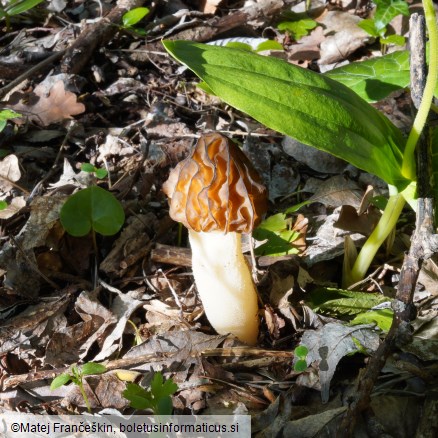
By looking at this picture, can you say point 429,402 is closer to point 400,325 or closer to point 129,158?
point 400,325

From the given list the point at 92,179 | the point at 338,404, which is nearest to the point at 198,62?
the point at 338,404

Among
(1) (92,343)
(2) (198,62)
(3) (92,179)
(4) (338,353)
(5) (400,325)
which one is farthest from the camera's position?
(3) (92,179)

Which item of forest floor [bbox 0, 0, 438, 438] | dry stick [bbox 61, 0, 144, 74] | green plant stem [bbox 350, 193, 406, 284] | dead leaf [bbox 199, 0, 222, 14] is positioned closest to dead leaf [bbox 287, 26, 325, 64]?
forest floor [bbox 0, 0, 438, 438]

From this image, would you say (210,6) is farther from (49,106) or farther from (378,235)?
(378,235)

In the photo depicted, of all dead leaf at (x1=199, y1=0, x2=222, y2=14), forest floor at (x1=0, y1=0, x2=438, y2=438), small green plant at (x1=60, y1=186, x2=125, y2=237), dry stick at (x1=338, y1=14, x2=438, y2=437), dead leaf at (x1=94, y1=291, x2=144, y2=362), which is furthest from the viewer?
dead leaf at (x1=199, y1=0, x2=222, y2=14)

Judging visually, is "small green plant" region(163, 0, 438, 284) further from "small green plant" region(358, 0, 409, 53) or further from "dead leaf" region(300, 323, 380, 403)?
"small green plant" region(358, 0, 409, 53)

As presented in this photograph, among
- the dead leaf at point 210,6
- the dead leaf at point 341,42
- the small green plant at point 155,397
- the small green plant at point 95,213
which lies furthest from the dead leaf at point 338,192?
the dead leaf at point 210,6

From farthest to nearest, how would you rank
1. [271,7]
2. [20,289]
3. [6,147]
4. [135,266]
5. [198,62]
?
[271,7] → [6,147] → [135,266] → [20,289] → [198,62]
